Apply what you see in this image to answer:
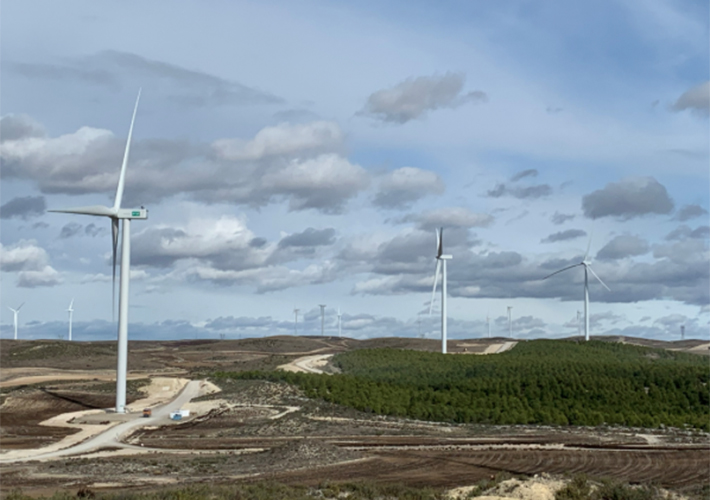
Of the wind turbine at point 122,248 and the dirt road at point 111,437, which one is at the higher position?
the wind turbine at point 122,248

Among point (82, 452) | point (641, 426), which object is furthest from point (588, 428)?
point (82, 452)

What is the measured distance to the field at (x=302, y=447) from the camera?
43.2m

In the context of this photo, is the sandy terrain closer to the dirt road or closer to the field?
the field

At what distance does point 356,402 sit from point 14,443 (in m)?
31.1

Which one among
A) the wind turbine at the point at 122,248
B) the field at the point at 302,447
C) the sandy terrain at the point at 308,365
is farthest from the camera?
the sandy terrain at the point at 308,365

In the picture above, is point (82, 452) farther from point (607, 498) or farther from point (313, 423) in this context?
point (607, 498)

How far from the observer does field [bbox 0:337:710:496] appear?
1700 inches

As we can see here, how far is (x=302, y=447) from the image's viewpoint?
50500 mm

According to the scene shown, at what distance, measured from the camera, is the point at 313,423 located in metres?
70.7

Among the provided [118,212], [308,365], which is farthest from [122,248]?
[308,365]

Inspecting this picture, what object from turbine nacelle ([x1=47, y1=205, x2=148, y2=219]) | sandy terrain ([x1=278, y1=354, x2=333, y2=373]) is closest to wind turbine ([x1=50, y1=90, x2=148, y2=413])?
turbine nacelle ([x1=47, y1=205, x2=148, y2=219])

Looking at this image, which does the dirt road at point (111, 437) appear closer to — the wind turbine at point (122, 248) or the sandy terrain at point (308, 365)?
the wind turbine at point (122, 248)

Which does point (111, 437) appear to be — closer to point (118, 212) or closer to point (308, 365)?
point (118, 212)

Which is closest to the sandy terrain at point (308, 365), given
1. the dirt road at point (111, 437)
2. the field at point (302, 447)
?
Answer: the field at point (302, 447)
